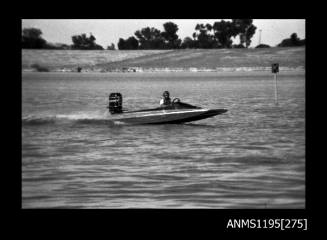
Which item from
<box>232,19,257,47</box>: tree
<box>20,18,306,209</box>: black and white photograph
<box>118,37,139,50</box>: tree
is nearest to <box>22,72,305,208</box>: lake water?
<box>20,18,306,209</box>: black and white photograph

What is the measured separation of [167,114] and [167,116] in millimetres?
76

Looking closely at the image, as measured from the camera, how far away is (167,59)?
109 m

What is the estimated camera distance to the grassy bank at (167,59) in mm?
98438

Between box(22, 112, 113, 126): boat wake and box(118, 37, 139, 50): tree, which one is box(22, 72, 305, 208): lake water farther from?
box(118, 37, 139, 50): tree

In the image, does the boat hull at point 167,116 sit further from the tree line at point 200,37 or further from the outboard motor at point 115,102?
the tree line at point 200,37

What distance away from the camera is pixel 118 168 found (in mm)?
15367

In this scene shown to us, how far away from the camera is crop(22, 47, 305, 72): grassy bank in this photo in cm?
9844

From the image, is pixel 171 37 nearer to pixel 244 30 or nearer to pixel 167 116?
pixel 244 30

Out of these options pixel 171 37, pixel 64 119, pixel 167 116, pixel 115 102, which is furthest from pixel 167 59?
pixel 167 116

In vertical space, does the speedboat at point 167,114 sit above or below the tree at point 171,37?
below

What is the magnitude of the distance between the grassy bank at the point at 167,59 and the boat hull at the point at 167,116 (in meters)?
72.0

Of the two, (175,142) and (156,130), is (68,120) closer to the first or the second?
(156,130)

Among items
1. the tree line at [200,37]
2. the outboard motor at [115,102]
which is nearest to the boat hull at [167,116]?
the outboard motor at [115,102]
